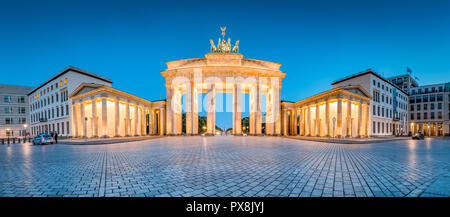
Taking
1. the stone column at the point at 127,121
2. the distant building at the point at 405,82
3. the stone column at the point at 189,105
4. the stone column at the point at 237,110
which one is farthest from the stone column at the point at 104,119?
the distant building at the point at 405,82

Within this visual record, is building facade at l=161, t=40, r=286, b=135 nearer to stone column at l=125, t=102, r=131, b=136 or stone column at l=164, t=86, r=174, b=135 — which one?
stone column at l=164, t=86, r=174, b=135

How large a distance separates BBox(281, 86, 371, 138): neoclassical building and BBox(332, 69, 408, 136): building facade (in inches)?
302

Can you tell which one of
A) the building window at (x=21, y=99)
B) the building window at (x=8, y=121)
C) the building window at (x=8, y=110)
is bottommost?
the building window at (x=8, y=121)

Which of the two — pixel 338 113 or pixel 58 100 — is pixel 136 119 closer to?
pixel 58 100

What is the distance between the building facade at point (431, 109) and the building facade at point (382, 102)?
841cm

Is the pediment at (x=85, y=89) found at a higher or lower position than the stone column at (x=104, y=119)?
higher

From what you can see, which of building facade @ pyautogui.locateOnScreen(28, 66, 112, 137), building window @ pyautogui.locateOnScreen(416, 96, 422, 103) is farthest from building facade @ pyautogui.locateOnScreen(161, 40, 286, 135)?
building window @ pyautogui.locateOnScreen(416, 96, 422, 103)

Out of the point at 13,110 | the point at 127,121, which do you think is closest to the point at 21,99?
the point at 13,110

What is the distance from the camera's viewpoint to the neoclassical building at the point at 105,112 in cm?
2747

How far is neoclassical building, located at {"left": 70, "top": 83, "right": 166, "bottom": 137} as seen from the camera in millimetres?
27469

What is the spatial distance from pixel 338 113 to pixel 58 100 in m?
56.2

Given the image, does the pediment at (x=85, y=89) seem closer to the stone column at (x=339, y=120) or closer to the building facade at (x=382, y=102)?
the stone column at (x=339, y=120)
